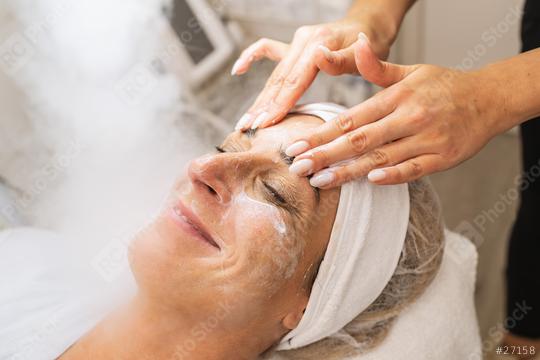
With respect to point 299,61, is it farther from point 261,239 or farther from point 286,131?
point 261,239

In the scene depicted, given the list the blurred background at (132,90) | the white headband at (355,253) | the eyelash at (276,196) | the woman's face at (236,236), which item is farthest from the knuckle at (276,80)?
the blurred background at (132,90)

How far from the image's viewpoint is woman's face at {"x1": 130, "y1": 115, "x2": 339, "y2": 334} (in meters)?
1.22

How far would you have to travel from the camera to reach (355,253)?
4.27 ft

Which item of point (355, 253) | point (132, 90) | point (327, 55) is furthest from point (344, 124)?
point (132, 90)

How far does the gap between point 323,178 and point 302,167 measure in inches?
2.2

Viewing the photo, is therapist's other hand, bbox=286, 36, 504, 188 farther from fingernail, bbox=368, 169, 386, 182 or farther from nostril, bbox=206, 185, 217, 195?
nostril, bbox=206, 185, 217, 195

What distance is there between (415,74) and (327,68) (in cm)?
→ 21

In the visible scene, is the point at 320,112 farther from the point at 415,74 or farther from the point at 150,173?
the point at 150,173

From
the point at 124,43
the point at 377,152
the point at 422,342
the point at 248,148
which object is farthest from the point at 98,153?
the point at 422,342

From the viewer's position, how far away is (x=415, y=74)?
1255 millimetres

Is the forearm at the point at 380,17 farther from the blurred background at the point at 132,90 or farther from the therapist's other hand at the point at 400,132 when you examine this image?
the blurred background at the point at 132,90

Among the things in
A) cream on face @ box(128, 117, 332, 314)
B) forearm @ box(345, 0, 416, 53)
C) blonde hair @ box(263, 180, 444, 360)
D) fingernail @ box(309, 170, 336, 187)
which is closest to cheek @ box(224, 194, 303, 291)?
cream on face @ box(128, 117, 332, 314)

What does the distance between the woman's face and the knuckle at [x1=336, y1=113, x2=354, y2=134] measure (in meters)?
0.14

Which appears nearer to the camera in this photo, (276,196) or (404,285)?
(276,196)
